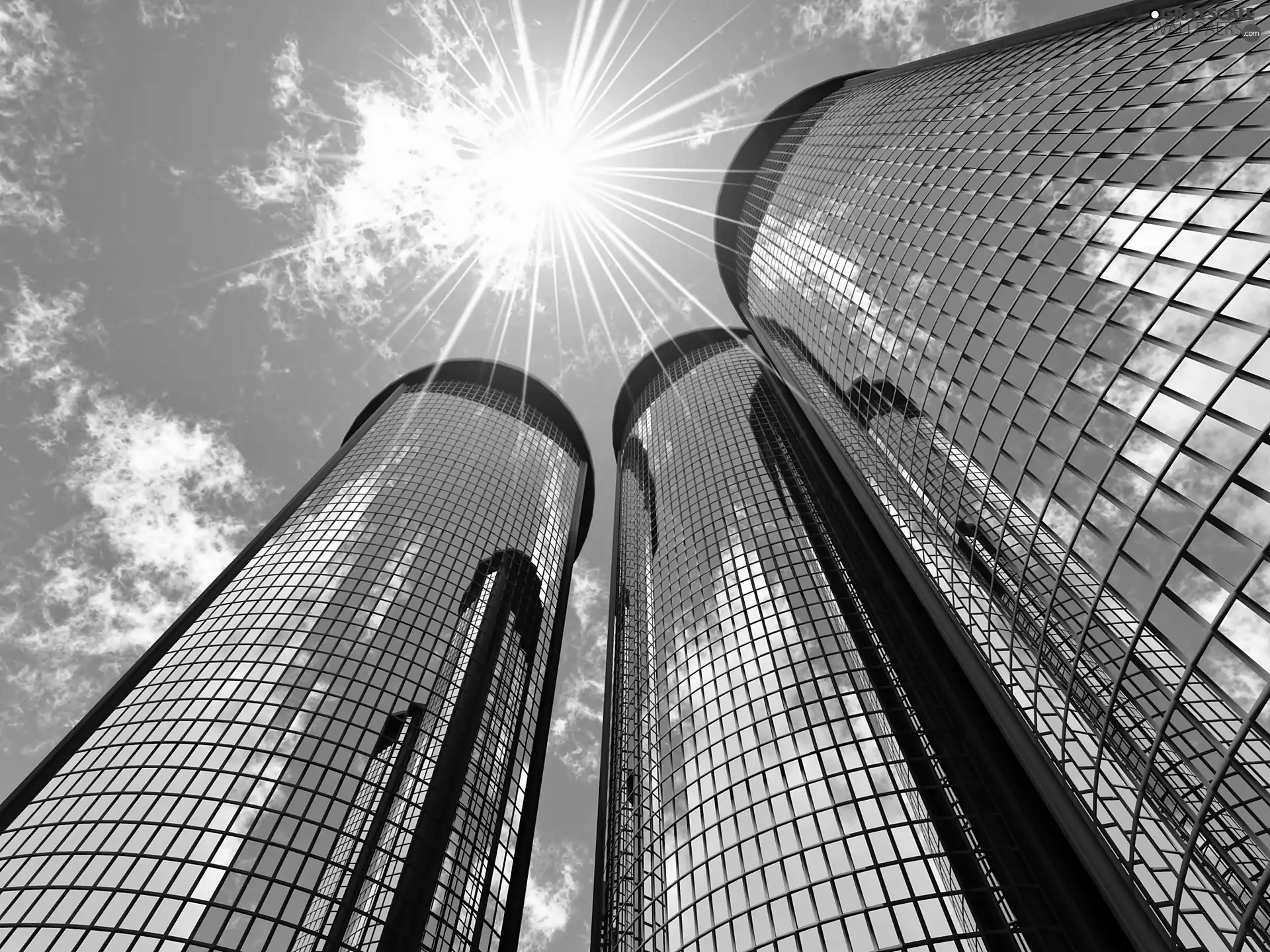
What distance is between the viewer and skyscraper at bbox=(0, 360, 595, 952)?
120 ft

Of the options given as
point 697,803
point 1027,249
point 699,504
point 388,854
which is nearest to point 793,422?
point 699,504

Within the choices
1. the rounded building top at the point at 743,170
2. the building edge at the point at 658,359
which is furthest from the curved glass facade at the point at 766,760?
the rounded building top at the point at 743,170

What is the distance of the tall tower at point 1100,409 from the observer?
83.5ft

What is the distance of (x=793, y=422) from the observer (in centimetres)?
8244

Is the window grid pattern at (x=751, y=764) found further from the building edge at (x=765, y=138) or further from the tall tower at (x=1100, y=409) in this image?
the building edge at (x=765, y=138)

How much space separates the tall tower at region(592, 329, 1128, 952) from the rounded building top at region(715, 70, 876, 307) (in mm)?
46280

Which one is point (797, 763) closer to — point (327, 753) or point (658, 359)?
point (327, 753)

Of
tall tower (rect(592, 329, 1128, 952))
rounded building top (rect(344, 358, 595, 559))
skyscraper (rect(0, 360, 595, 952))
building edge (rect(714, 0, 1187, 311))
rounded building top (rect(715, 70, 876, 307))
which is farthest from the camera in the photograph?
rounded building top (rect(344, 358, 595, 559))

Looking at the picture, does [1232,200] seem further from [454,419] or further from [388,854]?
[454,419]

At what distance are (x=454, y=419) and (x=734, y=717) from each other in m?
60.7

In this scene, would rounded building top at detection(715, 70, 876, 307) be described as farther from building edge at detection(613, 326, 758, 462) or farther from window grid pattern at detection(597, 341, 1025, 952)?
window grid pattern at detection(597, 341, 1025, 952)

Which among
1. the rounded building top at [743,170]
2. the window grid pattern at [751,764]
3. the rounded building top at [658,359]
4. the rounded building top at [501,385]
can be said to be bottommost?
the window grid pattern at [751,764]

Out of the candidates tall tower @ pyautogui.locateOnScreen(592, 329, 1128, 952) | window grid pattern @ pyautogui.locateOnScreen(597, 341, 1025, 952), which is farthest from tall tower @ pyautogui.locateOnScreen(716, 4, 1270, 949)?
window grid pattern @ pyautogui.locateOnScreen(597, 341, 1025, 952)

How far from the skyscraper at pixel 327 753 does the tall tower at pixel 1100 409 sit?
37.9 metres
